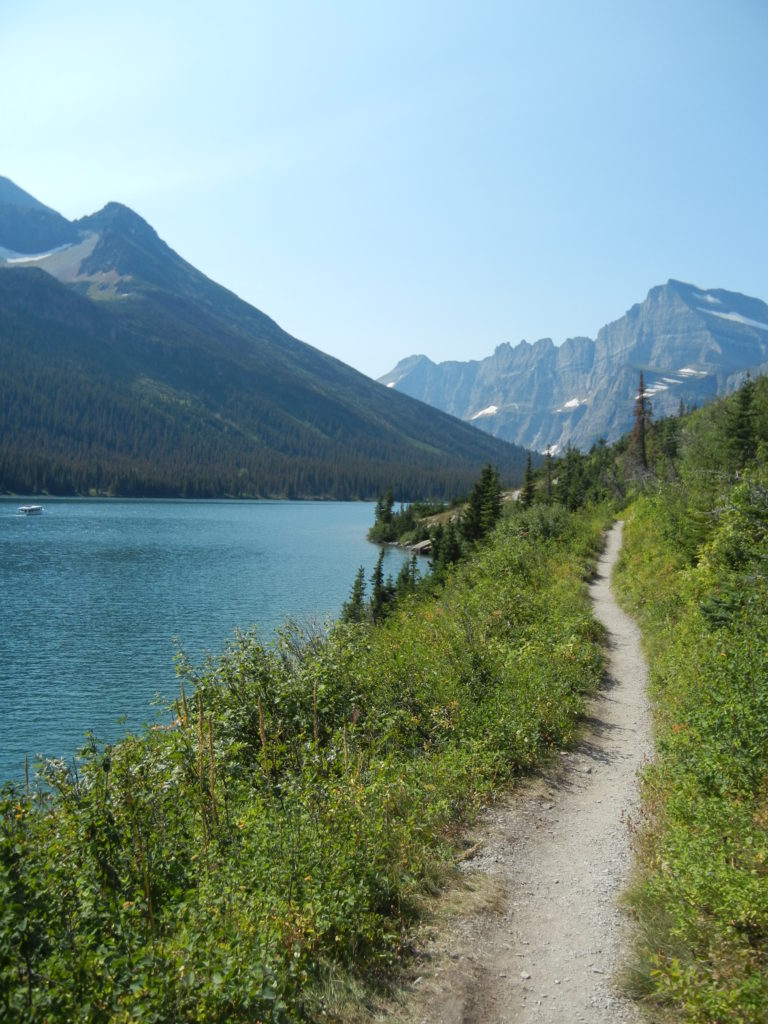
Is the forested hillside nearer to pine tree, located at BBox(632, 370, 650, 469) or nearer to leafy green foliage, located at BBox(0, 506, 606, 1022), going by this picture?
leafy green foliage, located at BBox(0, 506, 606, 1022)

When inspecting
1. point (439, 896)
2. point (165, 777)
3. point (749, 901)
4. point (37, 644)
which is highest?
point (749, 901)

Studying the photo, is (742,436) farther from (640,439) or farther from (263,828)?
(263,828)

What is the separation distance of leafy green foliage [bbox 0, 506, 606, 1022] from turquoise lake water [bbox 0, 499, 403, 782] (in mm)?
1370

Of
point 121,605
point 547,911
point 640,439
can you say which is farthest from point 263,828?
point 640,439

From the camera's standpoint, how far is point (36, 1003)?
13.4 ft

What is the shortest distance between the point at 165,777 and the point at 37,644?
32025mm

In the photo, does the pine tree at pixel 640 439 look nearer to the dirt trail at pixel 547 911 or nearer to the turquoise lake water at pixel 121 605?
the turquoise lake water at pixel 121 605

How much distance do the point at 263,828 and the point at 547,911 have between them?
9.91ft

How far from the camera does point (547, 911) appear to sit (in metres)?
6.50

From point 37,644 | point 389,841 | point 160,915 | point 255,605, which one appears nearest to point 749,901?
point 389,841

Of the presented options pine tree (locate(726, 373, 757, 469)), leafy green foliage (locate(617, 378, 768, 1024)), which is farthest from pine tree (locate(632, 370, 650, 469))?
leafy green foliage (locate(617, 378, 768, 1024))

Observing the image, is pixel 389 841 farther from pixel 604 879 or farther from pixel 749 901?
pixel 749 901

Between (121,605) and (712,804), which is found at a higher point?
→ (712,804)

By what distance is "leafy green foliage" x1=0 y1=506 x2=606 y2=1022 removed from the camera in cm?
450
